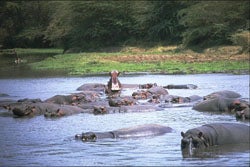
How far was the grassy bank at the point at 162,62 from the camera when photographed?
34319mm

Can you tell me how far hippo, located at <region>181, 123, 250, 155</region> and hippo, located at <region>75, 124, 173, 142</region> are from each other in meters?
1.86

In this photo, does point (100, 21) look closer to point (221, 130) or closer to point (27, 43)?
point (27, 43)

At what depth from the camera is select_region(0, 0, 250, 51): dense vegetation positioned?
44.1 metres

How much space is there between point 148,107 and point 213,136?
6.49m

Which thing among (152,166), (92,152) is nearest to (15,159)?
(92,152)

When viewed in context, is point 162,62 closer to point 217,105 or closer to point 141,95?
point 141,95

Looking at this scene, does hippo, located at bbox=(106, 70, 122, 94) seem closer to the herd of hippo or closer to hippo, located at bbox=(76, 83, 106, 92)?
the herd of hippo

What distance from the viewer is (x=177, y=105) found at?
20188 millimetres

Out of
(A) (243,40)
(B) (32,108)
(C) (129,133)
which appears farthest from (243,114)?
(A) (243,40)

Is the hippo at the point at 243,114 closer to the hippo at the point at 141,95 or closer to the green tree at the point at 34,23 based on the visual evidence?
the hippo at the point at 141,95

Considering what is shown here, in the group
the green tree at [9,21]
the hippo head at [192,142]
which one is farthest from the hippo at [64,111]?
the green tree at [9,21]

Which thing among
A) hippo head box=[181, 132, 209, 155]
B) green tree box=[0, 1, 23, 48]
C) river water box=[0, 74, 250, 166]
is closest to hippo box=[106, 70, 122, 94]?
river water box=[0, 74, 250, 166]

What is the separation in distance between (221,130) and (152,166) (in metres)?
2.26

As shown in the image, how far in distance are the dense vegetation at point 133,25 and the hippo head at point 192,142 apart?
26.4m
